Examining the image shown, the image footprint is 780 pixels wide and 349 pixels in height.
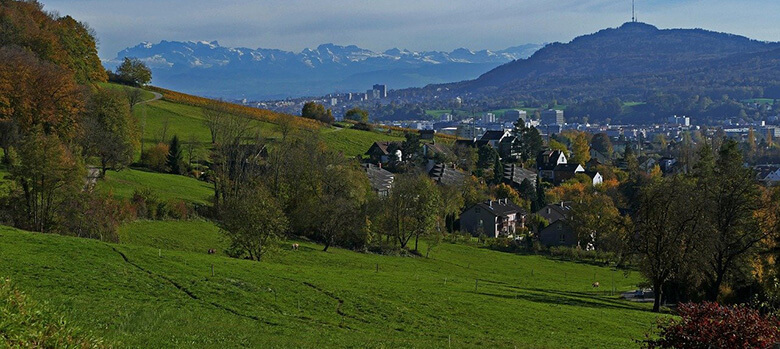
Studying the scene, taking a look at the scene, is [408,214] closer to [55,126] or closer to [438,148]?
[55,126]

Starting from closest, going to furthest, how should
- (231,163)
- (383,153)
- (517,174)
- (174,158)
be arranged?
(231,163)
(174,158)
(517,174)
(383,153)

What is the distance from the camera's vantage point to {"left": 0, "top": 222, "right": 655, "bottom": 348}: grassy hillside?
2064 centimetres

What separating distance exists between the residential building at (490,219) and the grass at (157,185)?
33.7 meters

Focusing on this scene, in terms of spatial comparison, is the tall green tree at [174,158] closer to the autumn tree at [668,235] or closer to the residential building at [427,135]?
the autumn tree at [668,235]

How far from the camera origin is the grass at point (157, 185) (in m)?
60.1

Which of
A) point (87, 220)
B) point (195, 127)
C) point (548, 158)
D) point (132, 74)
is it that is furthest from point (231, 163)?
point (548, 158)

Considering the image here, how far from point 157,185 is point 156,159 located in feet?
45.0

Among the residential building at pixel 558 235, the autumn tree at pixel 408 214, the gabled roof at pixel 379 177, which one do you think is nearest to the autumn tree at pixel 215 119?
the gabled roof at pixel 379 177

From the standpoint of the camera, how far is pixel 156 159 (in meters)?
79.1

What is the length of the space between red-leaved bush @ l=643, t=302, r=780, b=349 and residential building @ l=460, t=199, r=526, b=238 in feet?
231

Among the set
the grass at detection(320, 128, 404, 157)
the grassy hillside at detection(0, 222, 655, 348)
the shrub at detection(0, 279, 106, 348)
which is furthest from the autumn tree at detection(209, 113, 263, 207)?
the shrub at detection(0, 279, 106, 348)

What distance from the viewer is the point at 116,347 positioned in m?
13.7

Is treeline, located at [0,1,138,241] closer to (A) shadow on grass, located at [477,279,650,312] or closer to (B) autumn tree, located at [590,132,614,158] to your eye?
(A) shadow on grass, located at [477,279,650,312]

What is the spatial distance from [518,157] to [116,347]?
414 ft
